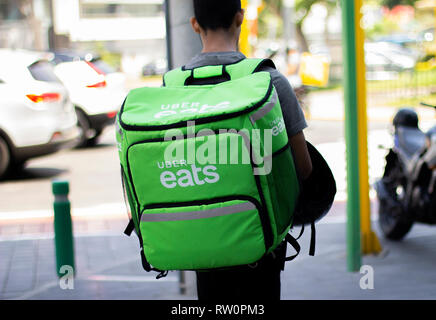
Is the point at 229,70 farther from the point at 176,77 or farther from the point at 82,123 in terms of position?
the point at 82,123

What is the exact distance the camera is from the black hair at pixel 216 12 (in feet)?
8.57

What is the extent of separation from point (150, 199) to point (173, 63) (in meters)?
2.76

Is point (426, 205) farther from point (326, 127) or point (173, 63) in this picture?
point (326, 127)

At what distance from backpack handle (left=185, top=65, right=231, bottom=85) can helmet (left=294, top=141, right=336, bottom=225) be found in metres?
0.41

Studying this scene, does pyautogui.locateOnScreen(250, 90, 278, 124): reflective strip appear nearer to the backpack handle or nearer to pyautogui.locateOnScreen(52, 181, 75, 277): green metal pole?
the backpack handle

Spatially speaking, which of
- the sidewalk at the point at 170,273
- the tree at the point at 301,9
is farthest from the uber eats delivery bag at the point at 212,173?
the tree at the point at 301,9

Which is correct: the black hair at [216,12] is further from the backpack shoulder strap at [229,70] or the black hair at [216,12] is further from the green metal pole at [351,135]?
the green metal pole at [351,135]

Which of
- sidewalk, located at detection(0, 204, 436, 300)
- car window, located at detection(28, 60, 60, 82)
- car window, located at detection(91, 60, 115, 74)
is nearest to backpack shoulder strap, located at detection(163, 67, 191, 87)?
sidewalk, located at detection(0, 204, 436, 300)

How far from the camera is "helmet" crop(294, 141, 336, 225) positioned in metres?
2.67

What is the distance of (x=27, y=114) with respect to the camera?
10.9 meters

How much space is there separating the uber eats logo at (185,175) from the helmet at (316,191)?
17.8 inches

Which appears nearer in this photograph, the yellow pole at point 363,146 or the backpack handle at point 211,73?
the backpack handle at point 211,73

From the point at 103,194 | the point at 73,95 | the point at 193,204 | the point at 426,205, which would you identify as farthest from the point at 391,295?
the point at 73,95

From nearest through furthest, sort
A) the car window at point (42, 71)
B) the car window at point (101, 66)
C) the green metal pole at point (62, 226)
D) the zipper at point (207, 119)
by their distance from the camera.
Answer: the zipper at point (207, 119) → the green metal pole at point (62, 226) → the car window at point (42, 71) → the car window at point (101, 66)
